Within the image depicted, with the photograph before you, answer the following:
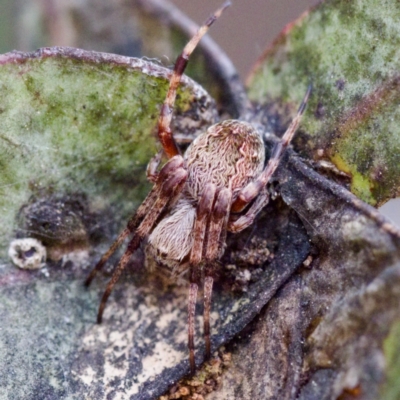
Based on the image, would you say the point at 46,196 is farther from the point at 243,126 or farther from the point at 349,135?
the point at 349,135

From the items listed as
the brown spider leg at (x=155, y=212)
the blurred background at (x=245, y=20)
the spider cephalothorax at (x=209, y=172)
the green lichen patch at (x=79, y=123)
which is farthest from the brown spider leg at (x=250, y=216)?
the blurred background at (x=245, y=20)

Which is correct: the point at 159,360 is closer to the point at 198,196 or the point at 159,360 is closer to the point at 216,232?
the point at 216,232

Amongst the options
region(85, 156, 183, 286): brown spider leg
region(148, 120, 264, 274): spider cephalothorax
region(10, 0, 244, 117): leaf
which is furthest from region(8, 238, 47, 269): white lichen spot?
region(10, 0, 244, 117): leaf

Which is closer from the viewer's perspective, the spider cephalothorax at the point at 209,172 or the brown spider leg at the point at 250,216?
the brown spider leg at the point at 250,216

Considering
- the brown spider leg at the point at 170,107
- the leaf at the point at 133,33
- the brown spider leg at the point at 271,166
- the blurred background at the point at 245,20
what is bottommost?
the brown spider leg at the point at 271,166

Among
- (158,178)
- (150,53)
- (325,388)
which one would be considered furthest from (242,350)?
(150,53)

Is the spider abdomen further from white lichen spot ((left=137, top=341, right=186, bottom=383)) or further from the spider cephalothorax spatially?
Answer: white lichen spot ((left=137, top=341, right=186, bottom=383))

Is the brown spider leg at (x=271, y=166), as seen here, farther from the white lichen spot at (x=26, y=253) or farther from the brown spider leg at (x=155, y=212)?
Answer: the white lichen spot at (x=26, y=253)

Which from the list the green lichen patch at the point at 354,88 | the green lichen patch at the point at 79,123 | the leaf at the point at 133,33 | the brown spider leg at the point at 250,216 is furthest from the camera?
the leaf at the point at 133,33
